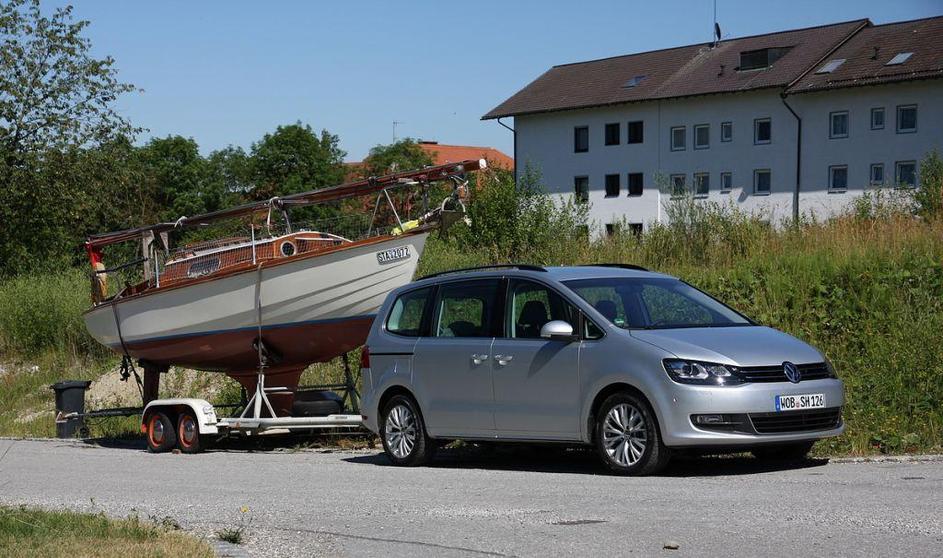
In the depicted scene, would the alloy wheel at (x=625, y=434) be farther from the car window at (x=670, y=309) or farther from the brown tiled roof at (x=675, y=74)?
the brown tiled roof at (x=675, y=74)

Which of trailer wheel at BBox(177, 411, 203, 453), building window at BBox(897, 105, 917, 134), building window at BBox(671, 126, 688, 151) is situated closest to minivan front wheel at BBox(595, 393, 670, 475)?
trailer wheel at BBox(177, 411, 203, 453)

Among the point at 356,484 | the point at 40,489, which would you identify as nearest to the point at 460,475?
the point at 356,484

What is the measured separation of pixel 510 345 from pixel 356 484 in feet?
6.40

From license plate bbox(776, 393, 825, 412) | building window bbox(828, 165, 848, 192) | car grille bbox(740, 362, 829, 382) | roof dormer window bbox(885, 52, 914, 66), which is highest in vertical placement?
roof dormer window bbox(885, 52, 914, 66)

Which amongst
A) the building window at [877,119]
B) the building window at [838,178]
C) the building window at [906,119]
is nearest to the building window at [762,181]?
the building window at [838,178]

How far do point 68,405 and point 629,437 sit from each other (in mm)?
11636

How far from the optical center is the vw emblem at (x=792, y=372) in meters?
10.8

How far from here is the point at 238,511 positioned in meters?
9.97

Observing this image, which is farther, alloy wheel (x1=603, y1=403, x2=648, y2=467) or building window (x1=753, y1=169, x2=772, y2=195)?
building window (x1=753, y1=169, x2=772, y2=195)

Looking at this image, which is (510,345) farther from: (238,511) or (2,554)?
(2,554)

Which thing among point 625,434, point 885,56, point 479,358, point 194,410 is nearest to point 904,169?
point 885,56

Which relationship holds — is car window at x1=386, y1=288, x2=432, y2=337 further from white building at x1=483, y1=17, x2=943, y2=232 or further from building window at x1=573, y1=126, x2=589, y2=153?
building window at x1=573, y1=126, x2=589, y2=153

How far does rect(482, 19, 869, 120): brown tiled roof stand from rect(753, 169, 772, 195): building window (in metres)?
4.79

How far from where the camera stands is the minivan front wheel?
35.3ft
